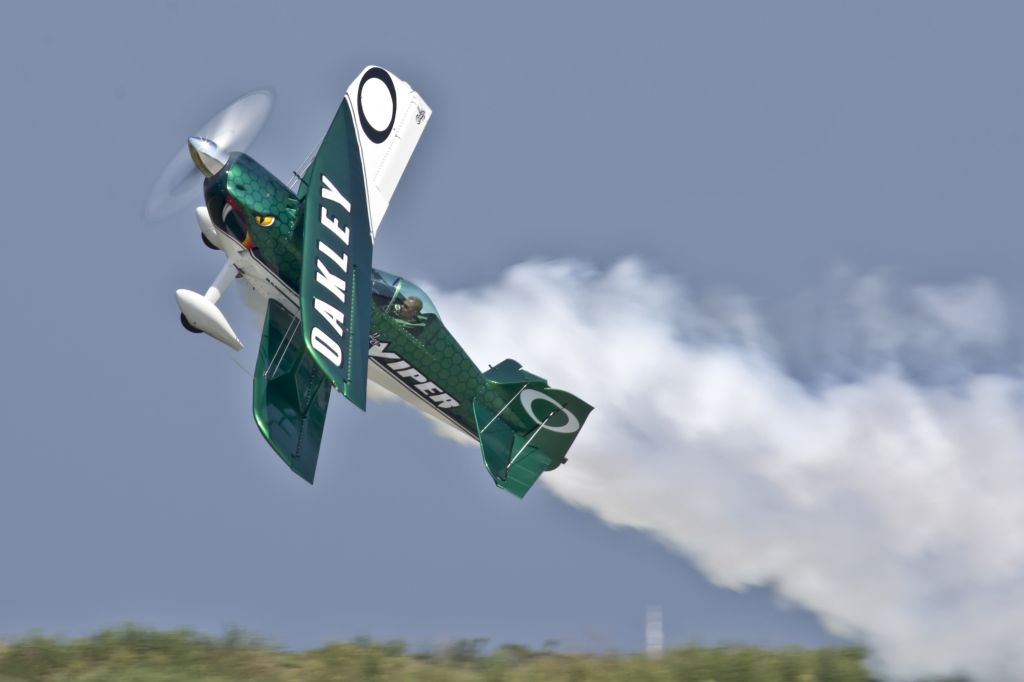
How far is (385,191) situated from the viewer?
2205cm

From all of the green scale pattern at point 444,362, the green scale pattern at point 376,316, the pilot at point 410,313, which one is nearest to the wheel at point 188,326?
the green scale pattern at point 376,316

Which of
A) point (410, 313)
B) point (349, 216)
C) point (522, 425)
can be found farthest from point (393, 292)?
point (522, 425)

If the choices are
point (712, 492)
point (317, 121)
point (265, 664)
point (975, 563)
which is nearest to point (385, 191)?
point (317, 121)

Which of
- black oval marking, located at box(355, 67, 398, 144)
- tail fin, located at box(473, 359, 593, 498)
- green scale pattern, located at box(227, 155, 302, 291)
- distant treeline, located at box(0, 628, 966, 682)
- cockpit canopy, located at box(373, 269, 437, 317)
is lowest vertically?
distant treeline, located at box(0, 628, 966, 682)

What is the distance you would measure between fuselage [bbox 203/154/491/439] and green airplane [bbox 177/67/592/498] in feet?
0.06

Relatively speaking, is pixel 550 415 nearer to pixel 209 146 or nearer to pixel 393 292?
pixel 393 292

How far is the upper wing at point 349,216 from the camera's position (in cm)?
1773

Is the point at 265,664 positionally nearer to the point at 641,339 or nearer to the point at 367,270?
the point at 367,270

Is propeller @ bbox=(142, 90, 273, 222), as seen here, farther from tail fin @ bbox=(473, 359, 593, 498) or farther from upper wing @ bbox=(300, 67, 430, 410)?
tail fin @ bbox=(473, 359, 593, 498)

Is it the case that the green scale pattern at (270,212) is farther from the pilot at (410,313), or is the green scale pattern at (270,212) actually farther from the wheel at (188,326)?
the pilot at (410,313)

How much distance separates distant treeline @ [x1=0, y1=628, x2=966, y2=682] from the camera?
52.3ft

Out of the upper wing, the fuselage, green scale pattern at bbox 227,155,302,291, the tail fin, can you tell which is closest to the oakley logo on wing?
the tail fin

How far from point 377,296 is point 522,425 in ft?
9.01

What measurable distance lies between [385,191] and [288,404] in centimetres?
362
